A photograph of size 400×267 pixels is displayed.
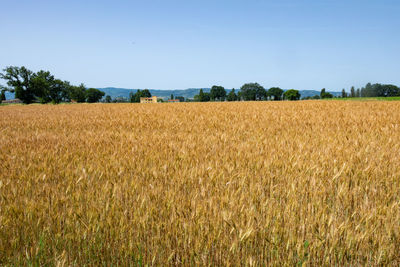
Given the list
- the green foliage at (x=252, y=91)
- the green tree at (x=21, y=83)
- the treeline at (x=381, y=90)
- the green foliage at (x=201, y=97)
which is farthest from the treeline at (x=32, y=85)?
the treeline at (x=381, y=90)

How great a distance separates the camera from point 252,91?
161875 mm

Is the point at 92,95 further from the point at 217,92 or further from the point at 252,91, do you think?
the point at 252,91

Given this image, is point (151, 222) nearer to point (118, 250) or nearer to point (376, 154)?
point (118, 250)

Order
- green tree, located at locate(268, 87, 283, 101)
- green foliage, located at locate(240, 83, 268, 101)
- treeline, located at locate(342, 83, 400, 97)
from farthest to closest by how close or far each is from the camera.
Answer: green tree, located at locate(268, 87, 283, 101) → green foliage, located at locate(240, 83, 268, 101) → treeline, located at locate(342, 83, 400, 97)

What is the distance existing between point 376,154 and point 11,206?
4.66 metres

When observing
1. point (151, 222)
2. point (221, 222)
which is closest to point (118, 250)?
point (151, 222)

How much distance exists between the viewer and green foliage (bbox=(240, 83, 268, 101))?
161m

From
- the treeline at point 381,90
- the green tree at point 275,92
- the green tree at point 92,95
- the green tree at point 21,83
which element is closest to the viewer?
the green tree at point 21,83

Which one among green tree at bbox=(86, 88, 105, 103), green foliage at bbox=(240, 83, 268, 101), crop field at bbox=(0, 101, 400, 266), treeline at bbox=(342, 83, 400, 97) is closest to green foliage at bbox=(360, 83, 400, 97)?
treeline at bbox=(342, 83, 400, 97)

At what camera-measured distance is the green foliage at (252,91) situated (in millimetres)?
160750

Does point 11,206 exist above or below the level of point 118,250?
above

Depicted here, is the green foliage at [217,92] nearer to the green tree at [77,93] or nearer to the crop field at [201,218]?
the green tree at [77,93]

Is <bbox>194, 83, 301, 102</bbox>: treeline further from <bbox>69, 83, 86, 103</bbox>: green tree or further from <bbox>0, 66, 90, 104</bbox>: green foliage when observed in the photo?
<bbox>0, 66, 90, 104</bbox>: green foliage

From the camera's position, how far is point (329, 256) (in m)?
1.83
